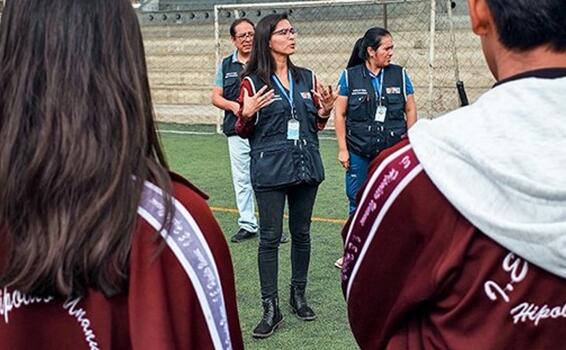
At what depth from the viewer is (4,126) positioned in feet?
4.88

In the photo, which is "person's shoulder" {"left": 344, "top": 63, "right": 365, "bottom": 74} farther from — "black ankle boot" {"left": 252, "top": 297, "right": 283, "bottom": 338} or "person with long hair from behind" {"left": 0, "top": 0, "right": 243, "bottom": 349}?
"person with long hair from behind" {"left": 0, "top": 0, "right": 243, "bottom": 349}

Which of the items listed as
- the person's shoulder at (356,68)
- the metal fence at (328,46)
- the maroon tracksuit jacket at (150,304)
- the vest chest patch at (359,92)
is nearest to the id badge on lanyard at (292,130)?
the vest chest patch at (359,92)

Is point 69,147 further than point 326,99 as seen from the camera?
No

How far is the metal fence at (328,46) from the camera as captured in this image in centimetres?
1315

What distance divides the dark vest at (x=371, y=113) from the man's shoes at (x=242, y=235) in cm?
140

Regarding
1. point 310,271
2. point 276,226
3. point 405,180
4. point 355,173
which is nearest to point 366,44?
point 355,173

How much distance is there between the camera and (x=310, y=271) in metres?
5.80

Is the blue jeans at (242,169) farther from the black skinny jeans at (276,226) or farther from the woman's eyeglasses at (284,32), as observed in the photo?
the woman's eyeglasses at (284,32)

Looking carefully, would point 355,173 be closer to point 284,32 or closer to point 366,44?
point 366,44

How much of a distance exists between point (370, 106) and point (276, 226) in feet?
5.18

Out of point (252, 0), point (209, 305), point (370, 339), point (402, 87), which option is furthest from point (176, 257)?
point (252, 0)

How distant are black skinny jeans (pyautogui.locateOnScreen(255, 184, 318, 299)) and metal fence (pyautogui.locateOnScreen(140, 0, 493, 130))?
295 inches

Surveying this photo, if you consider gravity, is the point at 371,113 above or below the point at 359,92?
below

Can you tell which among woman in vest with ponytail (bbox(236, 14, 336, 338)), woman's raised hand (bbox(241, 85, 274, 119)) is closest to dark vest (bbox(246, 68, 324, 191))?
woman in vest with ponytail (bbox(236, 14, 336, 338))
